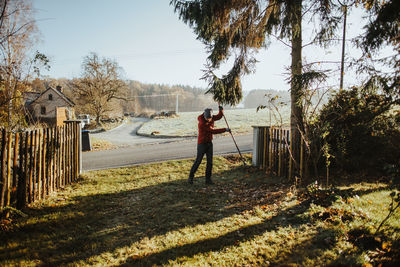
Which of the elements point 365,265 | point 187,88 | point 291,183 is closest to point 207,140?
point 291,183

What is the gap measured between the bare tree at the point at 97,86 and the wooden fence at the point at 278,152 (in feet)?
106

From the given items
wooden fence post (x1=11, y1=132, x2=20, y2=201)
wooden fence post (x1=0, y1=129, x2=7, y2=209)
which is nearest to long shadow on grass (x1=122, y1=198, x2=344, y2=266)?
wooden fence post (x1=0, y1=129, x2=7, y2=209)

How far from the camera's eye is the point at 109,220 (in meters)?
4.55

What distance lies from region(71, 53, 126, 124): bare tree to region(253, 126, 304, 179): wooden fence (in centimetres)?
3243

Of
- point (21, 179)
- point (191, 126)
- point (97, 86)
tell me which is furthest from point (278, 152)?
point (97, 86)

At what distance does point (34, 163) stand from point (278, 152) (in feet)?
21.7

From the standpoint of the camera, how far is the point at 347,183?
6.61m

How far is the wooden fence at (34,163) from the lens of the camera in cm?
416

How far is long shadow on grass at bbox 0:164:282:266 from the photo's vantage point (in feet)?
11.2

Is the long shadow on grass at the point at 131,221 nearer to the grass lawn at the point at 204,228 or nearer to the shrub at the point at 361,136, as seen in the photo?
the grass lawn at the point at 204,228

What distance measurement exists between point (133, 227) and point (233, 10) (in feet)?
23.2

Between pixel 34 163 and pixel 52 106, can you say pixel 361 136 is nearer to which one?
pixel 34 163

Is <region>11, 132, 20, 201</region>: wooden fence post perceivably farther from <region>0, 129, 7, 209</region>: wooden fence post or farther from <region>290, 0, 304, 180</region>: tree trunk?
<region>290, 0, 304, 180</region>: tree trunk

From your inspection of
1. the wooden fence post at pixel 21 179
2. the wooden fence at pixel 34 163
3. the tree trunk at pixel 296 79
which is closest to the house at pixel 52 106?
the wooden fence at pixel 34 163
